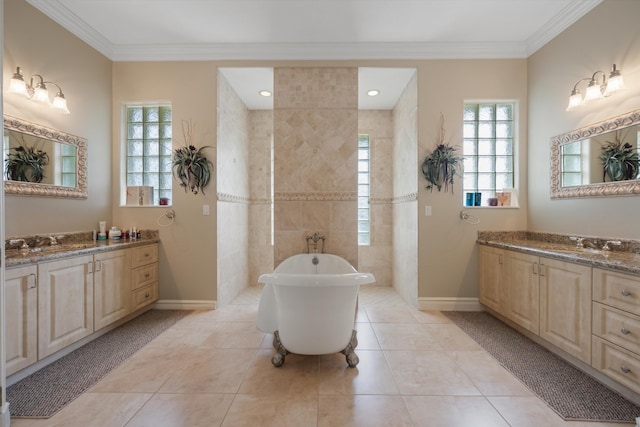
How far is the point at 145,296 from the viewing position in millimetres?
3246

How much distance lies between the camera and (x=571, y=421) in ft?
5.41

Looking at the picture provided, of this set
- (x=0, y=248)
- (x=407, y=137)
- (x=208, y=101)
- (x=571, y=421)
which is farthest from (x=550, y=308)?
(x=208, y=101)

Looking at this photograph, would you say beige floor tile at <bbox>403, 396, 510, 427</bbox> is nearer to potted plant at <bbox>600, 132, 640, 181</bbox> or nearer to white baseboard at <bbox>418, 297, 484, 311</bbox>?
white baseboard at <bbox>418, 297, 484, 311</bbox>

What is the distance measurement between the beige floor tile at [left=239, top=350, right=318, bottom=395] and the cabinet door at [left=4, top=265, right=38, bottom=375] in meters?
1.48

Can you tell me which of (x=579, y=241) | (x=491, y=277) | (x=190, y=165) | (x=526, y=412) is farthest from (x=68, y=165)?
(x=579, y=241)

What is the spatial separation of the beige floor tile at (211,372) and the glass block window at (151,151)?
209 centimetres

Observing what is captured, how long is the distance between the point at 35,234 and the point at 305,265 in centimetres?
246

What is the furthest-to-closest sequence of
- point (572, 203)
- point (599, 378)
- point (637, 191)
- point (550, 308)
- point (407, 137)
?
point (407, 137), point (572, 203), point (550, 308), point (637, 191), point (599, 378)

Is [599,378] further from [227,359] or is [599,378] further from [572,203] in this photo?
[227,359]

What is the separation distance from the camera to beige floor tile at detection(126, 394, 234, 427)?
1631 mm

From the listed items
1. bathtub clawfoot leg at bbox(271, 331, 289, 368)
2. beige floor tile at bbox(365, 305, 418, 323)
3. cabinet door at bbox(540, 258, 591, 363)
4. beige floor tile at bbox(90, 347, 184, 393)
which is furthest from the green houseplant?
cabinet door at bbox(540, 258, 591, 363)

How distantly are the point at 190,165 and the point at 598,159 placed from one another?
401 centimetres

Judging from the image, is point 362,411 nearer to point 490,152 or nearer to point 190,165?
point 190,165

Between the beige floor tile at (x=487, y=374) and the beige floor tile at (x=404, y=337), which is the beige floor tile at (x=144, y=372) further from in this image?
the beige floor tile at (x=487, y=374)
